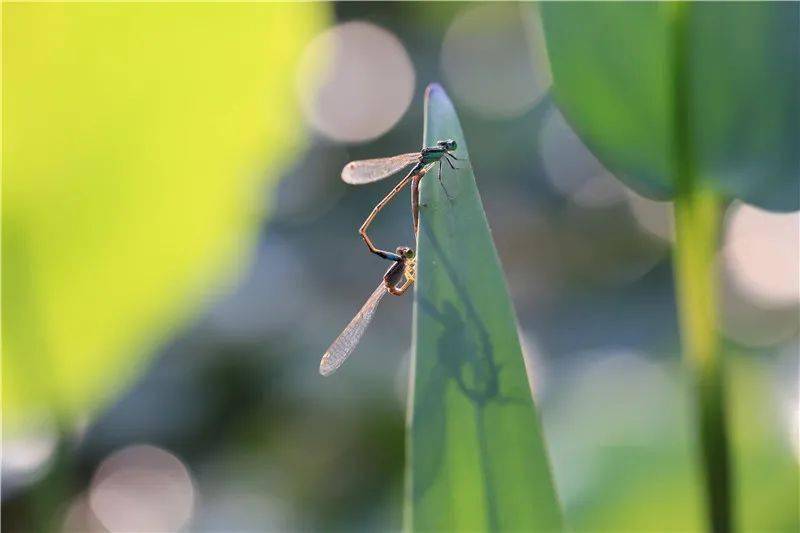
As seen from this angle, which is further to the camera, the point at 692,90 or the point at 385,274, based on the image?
the point at 385,274

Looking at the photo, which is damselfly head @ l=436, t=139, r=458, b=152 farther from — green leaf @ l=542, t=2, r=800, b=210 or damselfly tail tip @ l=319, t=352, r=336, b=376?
damselfly tail tip @ l=319, t=352, r=336, b=376

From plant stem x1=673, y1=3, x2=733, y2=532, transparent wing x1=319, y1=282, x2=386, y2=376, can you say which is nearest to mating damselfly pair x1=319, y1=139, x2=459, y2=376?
transparent wing x1=319, y1=282, x2=386, y2=376

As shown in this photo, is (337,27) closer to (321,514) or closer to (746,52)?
(321,514)

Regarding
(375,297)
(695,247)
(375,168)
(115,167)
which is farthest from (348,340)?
(695,247)

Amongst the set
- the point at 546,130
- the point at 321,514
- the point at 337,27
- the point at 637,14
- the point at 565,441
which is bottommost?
the point at 321,514

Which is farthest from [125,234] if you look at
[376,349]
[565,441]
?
[376,349]

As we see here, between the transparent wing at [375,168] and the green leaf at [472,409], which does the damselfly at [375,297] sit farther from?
the green leaf at [472,409]

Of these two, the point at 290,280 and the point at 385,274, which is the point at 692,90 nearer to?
the point at 385,274

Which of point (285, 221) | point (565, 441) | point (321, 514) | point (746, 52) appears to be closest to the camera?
point (746, 52)
